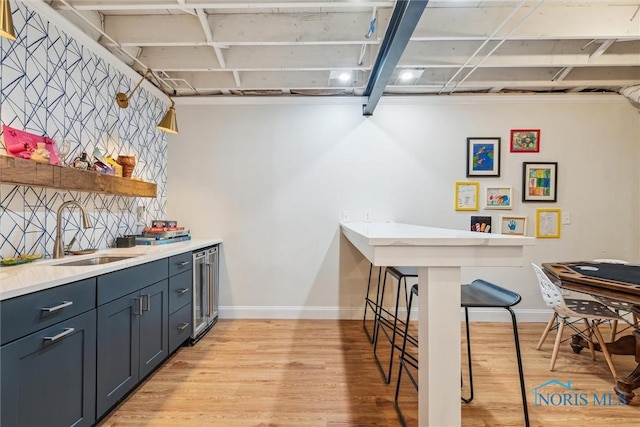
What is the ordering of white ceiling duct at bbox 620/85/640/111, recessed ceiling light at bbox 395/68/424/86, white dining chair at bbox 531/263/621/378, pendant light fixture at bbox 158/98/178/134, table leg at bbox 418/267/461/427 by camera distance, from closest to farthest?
table leg at bbox 418/267/461/427 → white dining chair at bbox 531/263/621/378 → pendant light fixture at bbox 158/98/178/134 → recessed ceiling light at bbox 395/68/424/86 → white ceiling duct at bbox 620/85/640/111

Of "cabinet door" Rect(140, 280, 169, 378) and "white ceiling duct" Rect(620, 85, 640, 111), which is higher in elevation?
"white ceiling duct" Rect(620, 85, 640, 111)

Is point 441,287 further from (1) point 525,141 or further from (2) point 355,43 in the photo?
(1) point 525,141

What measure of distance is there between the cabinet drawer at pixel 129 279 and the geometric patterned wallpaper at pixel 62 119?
1.99 feet

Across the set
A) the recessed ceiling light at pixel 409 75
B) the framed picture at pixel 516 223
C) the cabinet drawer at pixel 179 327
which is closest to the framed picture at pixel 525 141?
the framed picture at pixel 516 223

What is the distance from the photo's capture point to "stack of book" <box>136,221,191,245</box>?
104 inches

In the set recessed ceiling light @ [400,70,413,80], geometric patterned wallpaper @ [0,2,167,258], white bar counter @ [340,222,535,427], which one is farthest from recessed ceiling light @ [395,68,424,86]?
geometric patterned wallpaper @ [0,2,167,258]

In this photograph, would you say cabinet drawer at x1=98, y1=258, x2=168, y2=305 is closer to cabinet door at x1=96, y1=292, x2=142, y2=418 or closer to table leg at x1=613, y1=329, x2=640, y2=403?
cabinet door at x1=96, y1=292, x2=142, y2=418

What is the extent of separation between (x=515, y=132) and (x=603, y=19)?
1208 millimetres

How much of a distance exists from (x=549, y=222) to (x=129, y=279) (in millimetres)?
3910

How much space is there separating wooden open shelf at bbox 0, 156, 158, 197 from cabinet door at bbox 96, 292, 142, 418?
0.79 metres

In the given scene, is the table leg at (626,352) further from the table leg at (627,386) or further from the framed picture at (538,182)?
the framed picture at (538,182)

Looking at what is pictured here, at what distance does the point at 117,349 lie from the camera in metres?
1.70

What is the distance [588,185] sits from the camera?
127 inches

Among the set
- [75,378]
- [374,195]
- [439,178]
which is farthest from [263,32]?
[75,378]
